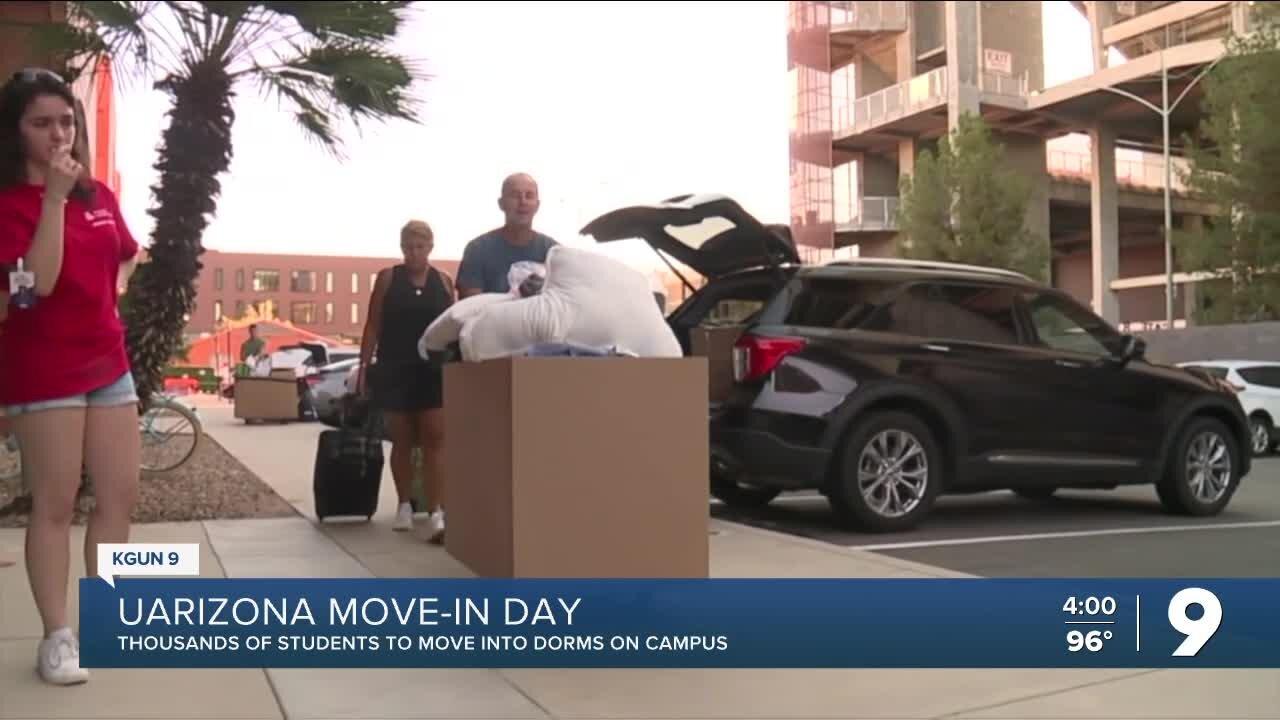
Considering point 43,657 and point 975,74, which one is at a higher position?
point 975,74

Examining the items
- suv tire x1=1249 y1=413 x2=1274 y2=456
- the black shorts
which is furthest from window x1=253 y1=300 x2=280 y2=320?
the black shorts

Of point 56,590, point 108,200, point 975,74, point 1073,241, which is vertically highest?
point 975,74

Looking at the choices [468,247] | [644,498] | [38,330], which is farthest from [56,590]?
[468,247]

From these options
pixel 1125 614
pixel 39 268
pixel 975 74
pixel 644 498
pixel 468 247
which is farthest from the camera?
pixel 975 74

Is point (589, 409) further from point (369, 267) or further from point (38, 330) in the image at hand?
point (369, 267)

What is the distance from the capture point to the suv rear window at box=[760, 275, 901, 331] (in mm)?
7062

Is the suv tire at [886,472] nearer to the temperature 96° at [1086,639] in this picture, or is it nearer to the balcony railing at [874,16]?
the temperature 96° at [1086,639]

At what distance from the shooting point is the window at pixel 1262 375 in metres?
17.4

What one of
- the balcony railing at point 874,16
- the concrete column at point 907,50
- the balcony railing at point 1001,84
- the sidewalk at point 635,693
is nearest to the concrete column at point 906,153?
the concrete column at point 907,50

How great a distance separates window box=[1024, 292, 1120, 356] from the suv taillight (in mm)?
1996

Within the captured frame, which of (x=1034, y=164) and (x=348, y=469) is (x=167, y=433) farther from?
(x=1034, y=164)

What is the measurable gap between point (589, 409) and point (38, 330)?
174 cm

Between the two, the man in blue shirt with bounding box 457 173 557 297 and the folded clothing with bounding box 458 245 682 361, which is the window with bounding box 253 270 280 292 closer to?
the man in blue shirt with bounding box 457 173 557 297

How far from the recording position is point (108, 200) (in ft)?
12.1
